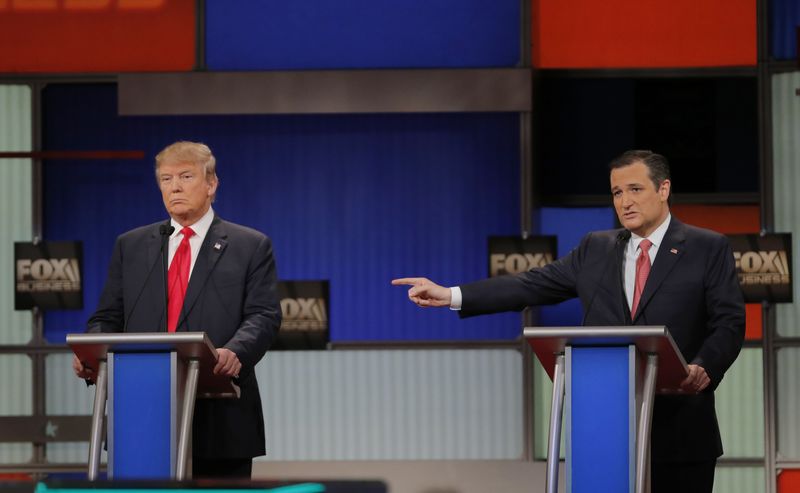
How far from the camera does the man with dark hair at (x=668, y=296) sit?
11.9ft

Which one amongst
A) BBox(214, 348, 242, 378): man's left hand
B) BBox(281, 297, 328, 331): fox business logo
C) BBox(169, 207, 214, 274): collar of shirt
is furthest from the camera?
BBox(281, 297, 328, 331): fox business logo

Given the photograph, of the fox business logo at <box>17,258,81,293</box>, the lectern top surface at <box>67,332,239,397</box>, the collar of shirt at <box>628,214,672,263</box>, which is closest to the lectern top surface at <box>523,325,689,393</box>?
the collar of shirt at <box>628,214,672,263</box>

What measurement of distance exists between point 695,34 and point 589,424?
3.74m

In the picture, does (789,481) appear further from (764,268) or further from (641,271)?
(641,271)

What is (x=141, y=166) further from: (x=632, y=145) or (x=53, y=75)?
(x=632, y=145)

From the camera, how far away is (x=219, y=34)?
6.54 meters

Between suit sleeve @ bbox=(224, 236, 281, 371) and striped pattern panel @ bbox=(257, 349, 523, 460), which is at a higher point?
suit sleeve @ bbox=(224, 236, 281, 371)

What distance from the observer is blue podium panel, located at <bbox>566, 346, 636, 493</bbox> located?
127 inches

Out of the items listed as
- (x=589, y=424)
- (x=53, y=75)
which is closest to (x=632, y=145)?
(x=53, y=75)

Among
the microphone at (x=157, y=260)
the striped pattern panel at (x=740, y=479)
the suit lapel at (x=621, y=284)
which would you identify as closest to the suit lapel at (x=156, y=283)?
the microphone at (x=157, y=260)

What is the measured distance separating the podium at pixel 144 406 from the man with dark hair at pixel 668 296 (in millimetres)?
728

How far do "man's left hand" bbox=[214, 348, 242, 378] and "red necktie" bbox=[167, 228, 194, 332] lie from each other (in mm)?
288

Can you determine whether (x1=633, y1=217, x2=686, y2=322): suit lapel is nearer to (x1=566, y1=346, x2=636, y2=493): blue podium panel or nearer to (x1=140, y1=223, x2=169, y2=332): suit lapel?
(x1=566, y1=346, x2=636, y2=493): blue podium panel

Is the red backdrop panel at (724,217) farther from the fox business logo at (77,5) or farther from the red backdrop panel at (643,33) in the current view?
the fox business logo at (77,5)
